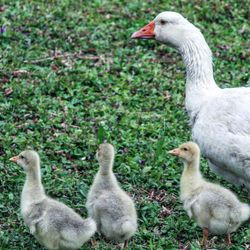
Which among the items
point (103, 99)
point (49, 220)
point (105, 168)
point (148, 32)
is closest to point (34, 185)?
point (49, 220)

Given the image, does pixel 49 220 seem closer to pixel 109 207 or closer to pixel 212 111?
pixel 109 207

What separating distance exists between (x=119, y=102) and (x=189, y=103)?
196 centimetres

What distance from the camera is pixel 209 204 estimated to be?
6914mm

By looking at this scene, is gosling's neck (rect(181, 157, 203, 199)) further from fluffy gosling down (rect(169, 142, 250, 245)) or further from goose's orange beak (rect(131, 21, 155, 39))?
goose's orange beak (rect(131, 21, 155, 39))

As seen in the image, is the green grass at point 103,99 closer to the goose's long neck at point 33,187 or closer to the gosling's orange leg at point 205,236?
the gosling's orange leg at point 205,236

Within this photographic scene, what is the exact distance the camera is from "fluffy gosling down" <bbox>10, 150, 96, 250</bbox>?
6.49 m

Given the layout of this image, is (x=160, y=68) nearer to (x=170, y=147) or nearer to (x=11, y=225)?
(x=170, y=147)

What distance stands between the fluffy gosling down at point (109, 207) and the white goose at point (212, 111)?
1076mm

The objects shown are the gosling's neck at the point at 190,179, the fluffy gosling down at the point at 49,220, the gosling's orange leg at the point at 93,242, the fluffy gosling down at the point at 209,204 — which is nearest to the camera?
the fluffy gosling down at the point at 49,220

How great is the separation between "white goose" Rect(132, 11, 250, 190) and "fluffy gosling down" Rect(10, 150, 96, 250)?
1.61 meters

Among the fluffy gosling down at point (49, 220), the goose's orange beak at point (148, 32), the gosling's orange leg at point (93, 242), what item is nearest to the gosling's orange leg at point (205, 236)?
the gosling's orange leg at point (93, 242)

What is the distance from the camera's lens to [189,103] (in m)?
8.23

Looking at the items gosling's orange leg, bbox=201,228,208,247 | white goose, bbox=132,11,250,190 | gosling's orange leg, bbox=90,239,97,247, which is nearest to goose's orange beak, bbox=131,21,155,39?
white goose, bbox=132,11,250,190

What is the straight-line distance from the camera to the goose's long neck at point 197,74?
819cm
